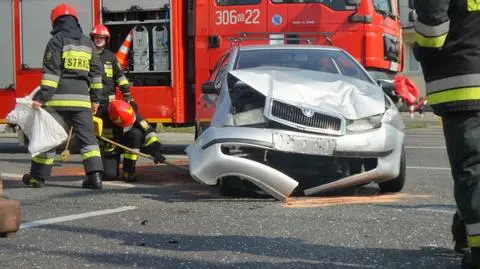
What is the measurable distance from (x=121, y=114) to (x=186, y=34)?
12.9ft

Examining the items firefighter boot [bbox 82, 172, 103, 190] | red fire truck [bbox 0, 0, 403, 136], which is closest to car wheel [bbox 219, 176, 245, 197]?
firefighter boot [bbox 82, 172, 103, 190]

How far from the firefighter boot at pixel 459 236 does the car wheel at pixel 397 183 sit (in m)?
2.58

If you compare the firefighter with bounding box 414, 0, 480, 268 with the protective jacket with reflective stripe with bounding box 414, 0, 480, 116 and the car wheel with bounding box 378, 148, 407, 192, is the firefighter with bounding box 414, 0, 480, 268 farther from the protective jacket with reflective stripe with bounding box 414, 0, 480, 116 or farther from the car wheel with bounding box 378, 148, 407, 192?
the car wheel with bounding box 378, 148, 407, 192

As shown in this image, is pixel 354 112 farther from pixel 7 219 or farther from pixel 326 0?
pixel 326 0

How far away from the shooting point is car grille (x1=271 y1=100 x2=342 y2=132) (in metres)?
6.31

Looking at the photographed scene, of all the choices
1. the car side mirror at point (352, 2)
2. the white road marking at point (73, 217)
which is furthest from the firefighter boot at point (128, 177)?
the car side mirror at point (352, 2)

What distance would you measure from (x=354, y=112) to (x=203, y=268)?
262cm

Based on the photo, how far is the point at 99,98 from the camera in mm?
8242

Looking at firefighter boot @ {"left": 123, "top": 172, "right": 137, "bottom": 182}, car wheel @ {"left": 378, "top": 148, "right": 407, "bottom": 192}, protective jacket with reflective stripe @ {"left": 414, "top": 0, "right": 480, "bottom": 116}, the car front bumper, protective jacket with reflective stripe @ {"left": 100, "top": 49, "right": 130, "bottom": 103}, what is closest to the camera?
protective jacket with reflective stripe @ {"left": 414, "top": 0, "right": 480, "bottom": 116}

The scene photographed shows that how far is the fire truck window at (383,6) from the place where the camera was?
452 inches

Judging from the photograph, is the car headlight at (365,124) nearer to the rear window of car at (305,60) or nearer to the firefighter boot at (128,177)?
the rear window of car at (305,60)

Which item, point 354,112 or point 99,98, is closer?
point 354,112

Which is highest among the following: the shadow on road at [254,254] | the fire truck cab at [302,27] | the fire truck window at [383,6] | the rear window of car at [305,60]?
the fire truck window at [383,6]

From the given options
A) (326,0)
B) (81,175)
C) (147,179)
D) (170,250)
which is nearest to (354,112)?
(170,250)
